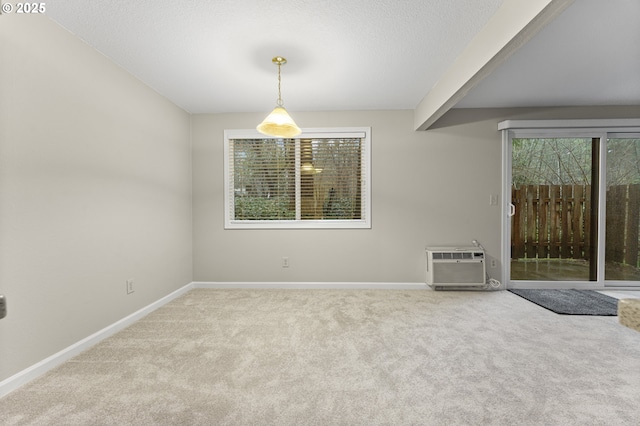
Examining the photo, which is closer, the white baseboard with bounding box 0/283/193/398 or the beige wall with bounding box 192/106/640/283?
the white baseboard with bounding box 0/283/193/398

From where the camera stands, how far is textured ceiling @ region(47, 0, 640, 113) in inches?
79.1

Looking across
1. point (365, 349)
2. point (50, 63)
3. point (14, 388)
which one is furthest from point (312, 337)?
point (50, 63)

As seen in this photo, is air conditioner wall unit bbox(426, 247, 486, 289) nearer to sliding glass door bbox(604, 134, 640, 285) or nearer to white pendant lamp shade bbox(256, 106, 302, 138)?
sliding glass door bbox(604, 134, 640, 285)

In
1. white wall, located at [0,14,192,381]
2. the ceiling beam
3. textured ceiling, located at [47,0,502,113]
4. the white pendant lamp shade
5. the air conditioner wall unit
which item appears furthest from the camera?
the air conditioner wall unit

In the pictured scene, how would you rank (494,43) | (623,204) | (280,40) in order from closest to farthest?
1. (494,43)
2. (280,40)
3. (623,204)

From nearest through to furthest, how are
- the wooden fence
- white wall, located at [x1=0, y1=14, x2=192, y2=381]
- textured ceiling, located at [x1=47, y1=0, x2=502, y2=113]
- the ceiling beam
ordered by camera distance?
the ceiling beam, white wall, located at [x1=0, y1=14, x2=192, y2=381], textured ceiling, located at [x1=47, y1=0, x2=502, y2=113], the wooden fence

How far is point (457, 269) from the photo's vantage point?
147 inches

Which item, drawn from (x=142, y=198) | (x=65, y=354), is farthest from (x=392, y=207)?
(x=65, y=354)

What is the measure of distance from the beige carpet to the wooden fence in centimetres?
140

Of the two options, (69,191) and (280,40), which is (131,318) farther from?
(280,40)

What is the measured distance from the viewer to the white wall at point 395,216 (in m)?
3.92

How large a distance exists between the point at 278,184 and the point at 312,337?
88.6 inches

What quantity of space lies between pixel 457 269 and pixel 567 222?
1.77 meters

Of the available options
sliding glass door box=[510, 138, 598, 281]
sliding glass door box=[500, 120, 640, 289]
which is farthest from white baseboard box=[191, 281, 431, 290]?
sliding glass door box=[510, 138, 598, 281]
